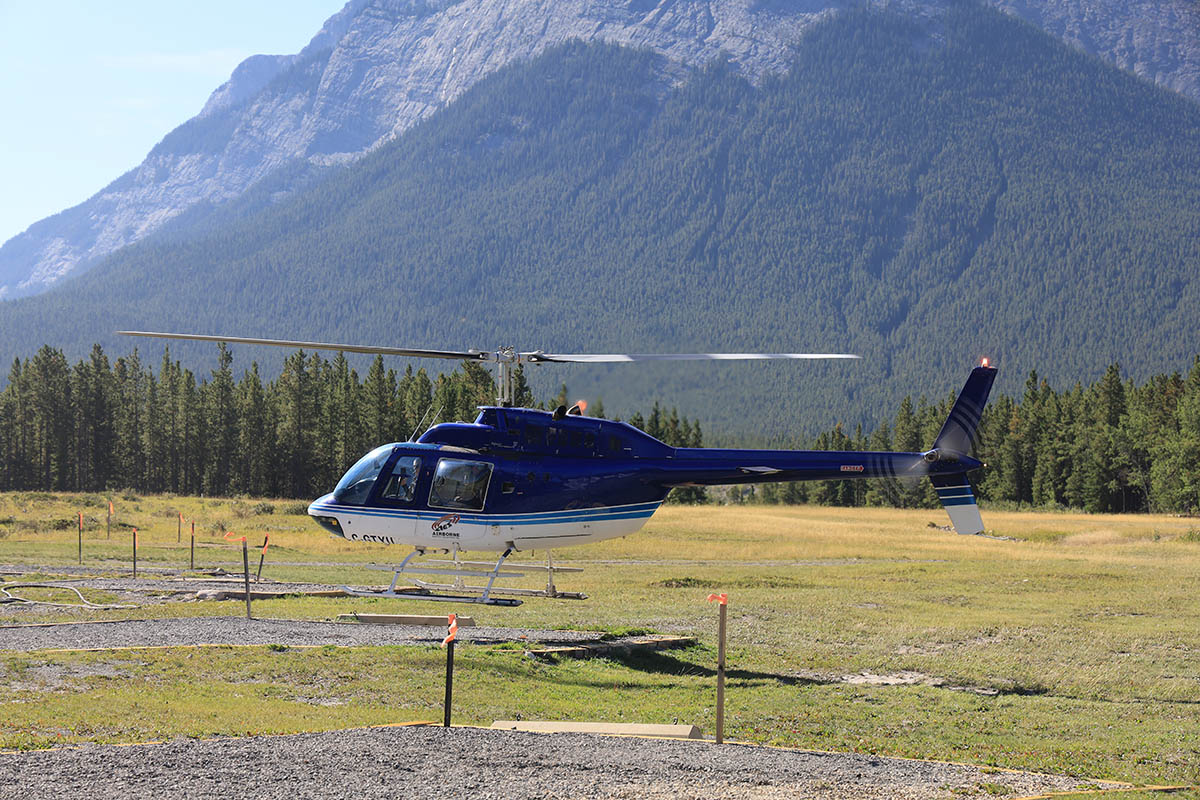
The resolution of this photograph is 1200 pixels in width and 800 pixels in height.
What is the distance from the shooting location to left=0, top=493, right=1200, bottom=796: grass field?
14898mm

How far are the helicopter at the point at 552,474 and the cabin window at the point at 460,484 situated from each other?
0.7 inches

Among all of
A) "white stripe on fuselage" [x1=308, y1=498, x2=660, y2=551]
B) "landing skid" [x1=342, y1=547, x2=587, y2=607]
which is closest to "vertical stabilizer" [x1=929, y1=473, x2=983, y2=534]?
"white stripe on fuselage" [x1=308, y1=498, x2=660, y2=551]

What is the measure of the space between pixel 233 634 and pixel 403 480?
158 inches

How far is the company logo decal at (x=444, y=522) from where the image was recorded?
21859 millimetres

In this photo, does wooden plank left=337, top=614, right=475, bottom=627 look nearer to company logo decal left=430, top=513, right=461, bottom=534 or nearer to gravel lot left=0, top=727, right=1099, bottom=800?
company logo decal left=430, top=513, right=461, bottom=534

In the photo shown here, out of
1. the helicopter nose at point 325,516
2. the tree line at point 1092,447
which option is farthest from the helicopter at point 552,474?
the tree line at point 1092,447

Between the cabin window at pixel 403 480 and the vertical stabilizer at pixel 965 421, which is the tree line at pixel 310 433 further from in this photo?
the vertical stabilizer at pixel 965 421

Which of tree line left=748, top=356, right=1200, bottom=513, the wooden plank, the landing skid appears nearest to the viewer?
the landing skid

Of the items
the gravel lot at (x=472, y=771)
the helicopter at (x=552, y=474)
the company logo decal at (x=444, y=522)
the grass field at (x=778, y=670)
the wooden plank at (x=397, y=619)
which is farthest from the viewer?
the wooden plank at (x=397, y=619)

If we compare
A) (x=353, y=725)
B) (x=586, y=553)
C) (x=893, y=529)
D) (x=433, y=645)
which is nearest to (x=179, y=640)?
(x=433, y=645)

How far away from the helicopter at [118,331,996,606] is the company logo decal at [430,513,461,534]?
0.7 inches

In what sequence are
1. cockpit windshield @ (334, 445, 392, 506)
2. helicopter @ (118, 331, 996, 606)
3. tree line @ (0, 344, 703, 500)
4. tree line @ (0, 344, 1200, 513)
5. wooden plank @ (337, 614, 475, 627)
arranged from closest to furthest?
helicopter @ (118, 331, 996, 606) < cockpit windshield @ (334, 445, 392, 506) < wooden plank @ (337, 614, 475, 627) < tree line @ (0, 344, 1200, 513) < tree line @ (0, 344, 703, 500)

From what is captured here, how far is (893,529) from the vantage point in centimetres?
7256

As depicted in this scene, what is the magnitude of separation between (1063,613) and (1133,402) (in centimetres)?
8212
